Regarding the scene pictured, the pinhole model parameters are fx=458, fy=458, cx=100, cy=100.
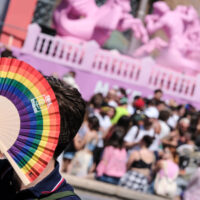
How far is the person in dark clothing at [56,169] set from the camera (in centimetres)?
150

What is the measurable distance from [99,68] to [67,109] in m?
8.55

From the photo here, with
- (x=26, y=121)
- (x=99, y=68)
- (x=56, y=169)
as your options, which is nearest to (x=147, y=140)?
(x=56, y=169)

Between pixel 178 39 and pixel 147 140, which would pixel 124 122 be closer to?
pixel 147 140

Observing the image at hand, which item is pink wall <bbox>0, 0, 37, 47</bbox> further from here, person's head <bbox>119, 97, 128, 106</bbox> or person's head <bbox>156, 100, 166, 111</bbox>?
person's head <bbox>156, 100, 166, 111</bbox>

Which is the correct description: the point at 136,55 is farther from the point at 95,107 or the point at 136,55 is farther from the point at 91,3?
the point at 95,107

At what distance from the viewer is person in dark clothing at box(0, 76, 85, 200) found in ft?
4.91

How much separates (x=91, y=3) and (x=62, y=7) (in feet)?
2.19

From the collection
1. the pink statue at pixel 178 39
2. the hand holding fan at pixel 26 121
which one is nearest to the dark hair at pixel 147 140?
the hand holding fan at pixel 26 121

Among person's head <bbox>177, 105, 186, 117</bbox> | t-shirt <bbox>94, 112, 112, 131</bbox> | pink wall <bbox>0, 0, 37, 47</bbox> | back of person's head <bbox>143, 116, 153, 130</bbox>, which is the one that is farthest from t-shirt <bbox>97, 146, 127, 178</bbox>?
pink wall <bbox>0, 0, 37, 47</bbox>

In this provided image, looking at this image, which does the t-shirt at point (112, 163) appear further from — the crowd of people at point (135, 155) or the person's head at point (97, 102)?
the person's head at point (97, 102)

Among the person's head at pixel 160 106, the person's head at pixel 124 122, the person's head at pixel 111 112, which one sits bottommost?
the person's head at pixel 124 122

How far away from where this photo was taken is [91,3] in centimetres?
1034

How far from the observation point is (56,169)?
1.58 meters

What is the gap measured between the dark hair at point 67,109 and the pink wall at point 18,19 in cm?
807
